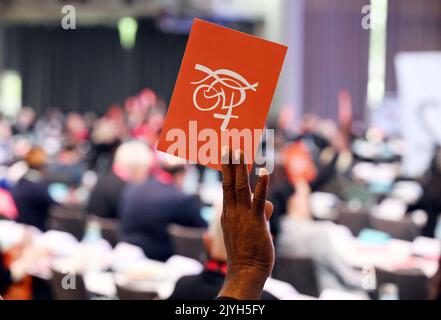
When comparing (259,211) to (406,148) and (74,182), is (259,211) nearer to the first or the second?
(406,148)

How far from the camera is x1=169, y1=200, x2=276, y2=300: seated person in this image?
3301 millimetres

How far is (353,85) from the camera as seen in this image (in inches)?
866

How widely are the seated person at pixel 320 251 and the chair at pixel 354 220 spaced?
6.15 ft

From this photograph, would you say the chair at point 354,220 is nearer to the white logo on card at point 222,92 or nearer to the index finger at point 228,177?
the white logo on card at point 222,92

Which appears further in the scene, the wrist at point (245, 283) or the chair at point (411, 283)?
the chair at point (411, 283)

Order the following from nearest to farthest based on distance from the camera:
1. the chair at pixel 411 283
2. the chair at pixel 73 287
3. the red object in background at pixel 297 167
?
the chair at pixel 73 287
the chair at pixel 411 283
the red object in background at pixel 297 167

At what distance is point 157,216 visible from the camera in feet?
21.8

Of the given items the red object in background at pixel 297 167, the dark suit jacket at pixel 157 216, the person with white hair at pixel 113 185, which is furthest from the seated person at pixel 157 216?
the person with white hair at pixel 113 185

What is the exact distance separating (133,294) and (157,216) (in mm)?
2246

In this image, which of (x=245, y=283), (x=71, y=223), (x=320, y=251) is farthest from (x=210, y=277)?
(x=71, y=223)

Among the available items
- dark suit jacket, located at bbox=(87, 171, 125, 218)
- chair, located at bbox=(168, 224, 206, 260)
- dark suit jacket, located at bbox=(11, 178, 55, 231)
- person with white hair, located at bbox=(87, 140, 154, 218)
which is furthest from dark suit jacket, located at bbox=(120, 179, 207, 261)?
dark suit jacket, located at bbox=(87, 171, 125, 218)

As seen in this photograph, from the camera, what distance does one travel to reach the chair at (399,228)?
22.7 ft

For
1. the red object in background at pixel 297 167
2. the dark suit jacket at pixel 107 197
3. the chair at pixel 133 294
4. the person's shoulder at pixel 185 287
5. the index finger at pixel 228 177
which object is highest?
the red object in background at pixel 297 167

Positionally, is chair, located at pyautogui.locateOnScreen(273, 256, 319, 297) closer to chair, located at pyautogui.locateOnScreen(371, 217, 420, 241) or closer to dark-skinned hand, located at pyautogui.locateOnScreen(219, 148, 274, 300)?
chair, located at pyautogui.locateOnScreen(371, 217, 420, 241)
